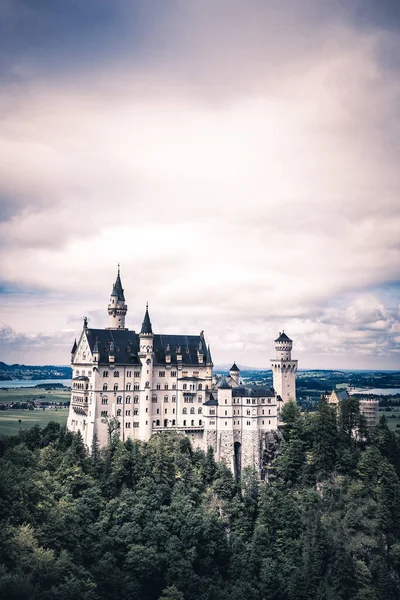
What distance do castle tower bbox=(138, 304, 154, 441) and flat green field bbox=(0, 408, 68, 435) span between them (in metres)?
21.6

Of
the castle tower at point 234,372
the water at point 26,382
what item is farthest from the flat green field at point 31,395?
the castle tower at point 234,372

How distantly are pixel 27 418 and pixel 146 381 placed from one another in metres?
36.1

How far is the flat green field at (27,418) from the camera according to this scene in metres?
107

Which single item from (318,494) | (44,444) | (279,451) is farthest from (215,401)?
(44,444)

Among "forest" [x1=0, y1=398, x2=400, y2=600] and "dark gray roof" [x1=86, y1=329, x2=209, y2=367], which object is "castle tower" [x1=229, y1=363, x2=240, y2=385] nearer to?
"dark gray roof" [x1=86, y1=329, x2=209, y2=367]

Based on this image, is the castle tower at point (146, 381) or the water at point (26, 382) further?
the water at point (26, 382)

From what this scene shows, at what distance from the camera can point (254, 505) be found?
298ft

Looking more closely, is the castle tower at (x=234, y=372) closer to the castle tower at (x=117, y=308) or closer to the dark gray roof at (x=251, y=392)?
the dark gray roof at (x=251, y=392)

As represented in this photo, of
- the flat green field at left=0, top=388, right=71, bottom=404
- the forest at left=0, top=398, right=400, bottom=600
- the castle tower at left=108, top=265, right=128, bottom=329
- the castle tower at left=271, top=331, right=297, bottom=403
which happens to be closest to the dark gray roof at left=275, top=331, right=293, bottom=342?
the castle tower at left=271, top=331, right=297, bottom=403

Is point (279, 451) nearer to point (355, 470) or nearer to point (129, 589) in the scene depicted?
point (355, 470)

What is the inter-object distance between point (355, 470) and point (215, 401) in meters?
24.4

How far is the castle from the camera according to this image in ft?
310

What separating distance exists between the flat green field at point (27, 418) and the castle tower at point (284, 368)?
40.4m

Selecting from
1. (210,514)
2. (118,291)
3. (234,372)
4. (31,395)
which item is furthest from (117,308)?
(31,395)
